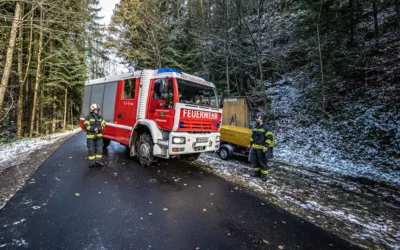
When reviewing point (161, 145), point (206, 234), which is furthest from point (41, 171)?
point (206, 234)

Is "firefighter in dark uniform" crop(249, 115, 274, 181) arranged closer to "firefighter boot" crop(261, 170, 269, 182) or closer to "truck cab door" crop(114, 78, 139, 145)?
"firefighter boot" crop(261, 170, 269, 182)

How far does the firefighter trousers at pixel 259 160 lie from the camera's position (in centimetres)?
577

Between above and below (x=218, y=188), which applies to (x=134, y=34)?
above

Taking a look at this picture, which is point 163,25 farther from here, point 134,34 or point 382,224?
point 382,224

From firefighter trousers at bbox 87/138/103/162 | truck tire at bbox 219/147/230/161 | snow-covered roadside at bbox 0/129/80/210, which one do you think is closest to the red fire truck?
firefighter trousers at bbox 87/138/103/162

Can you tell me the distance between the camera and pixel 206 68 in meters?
15.7

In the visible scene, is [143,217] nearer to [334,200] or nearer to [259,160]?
[259,160]

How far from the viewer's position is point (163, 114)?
19.0 ft

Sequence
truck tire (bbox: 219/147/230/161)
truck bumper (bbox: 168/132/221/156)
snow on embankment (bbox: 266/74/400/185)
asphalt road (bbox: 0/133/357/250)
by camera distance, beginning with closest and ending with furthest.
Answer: asphalt road (bbox: 0/133/357/250) < truck bumper (bbox: 168/132/221/156) < snow on embankment (bbox: 266/74/400/185) < truck tire (bbox: 219/147/230/161)

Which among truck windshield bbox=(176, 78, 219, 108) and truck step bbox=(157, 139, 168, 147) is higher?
truck windshield bbox=(176, 78, 219, 108)

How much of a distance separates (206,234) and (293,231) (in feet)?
4.72

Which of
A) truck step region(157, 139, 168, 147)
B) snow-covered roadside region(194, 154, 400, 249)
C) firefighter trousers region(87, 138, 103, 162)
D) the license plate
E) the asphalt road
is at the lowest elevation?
the asphalt road

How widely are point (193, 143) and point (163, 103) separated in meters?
1.46

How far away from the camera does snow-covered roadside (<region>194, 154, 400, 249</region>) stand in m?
3.40
